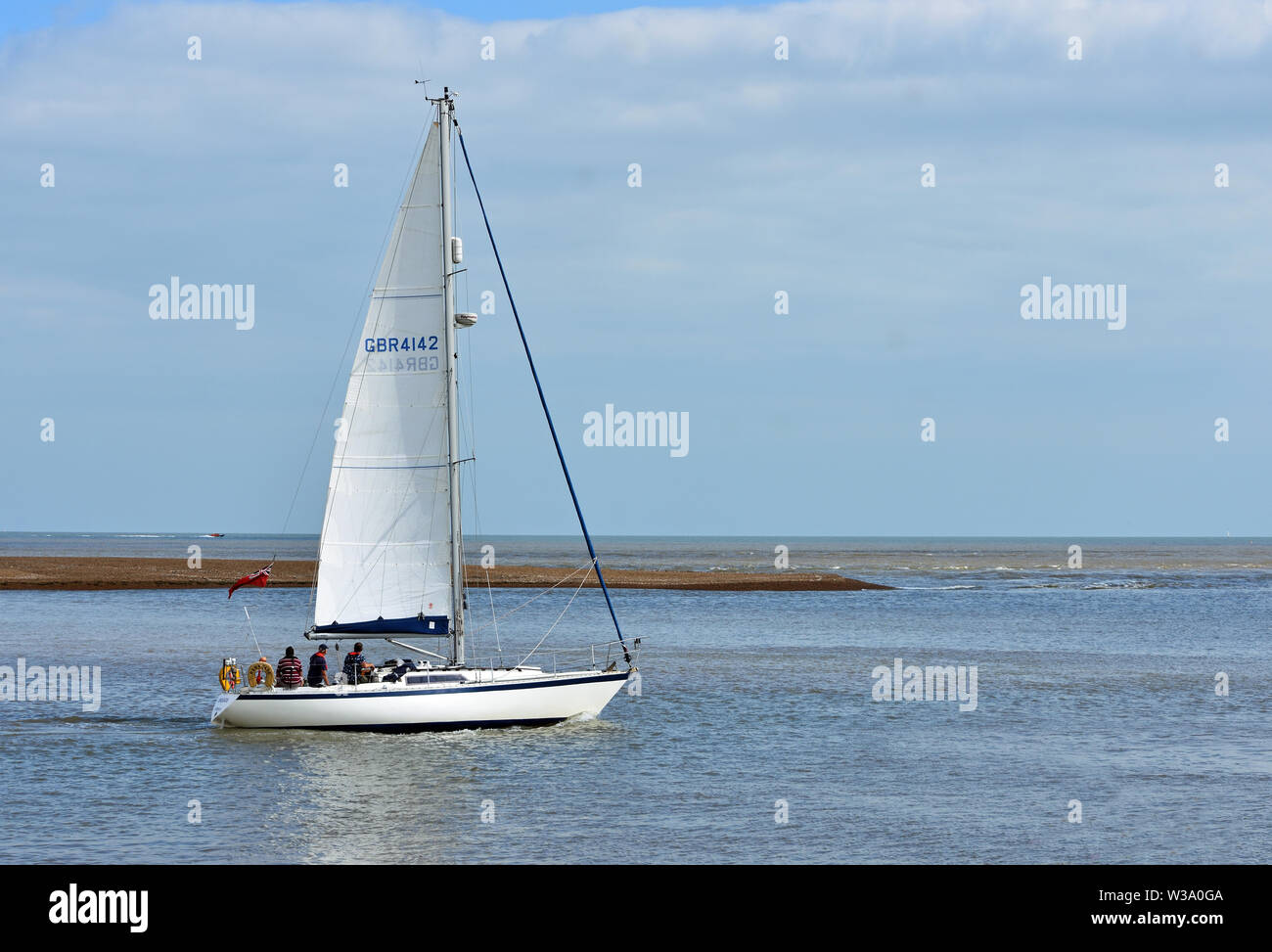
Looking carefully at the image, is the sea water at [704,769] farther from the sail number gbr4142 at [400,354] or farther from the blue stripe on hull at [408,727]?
the sail number gbr4142 at [400,354]

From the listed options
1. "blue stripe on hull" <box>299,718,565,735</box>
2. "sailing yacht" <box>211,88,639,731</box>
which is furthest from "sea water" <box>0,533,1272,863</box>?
"sailing yacht" <box>211,88,639,731</box>

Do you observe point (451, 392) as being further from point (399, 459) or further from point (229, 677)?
point (229, 677)

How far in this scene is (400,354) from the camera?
31.6 meters

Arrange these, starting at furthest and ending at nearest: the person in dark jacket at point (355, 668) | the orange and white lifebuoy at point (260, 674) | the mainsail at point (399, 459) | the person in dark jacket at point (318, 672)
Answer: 1. the mainsail at point (399, 459)
2. the orange and white lifebuoy at point (260, 674)
3. the person in dark jacket at point (355, 668)
4. the person in dark jacket at point (318, 672)

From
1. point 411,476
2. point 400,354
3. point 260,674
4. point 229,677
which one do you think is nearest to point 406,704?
point 260,674

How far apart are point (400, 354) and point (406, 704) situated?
26.3ft

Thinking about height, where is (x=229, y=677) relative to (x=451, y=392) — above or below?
below

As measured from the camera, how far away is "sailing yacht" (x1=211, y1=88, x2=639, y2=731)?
103ft

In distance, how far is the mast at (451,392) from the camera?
3127cm

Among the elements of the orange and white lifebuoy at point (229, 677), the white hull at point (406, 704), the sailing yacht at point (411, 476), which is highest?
the sailing yacht at point (411, 476)

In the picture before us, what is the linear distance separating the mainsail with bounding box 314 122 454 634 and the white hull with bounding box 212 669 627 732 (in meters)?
1.93

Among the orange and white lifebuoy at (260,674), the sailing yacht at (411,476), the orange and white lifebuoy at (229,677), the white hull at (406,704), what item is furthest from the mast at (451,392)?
the orange and white lifebuoy at (229,677)

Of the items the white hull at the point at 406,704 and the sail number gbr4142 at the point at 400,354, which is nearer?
the white hull at the point at 406,704

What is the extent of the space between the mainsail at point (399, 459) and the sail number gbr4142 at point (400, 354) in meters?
0.02
